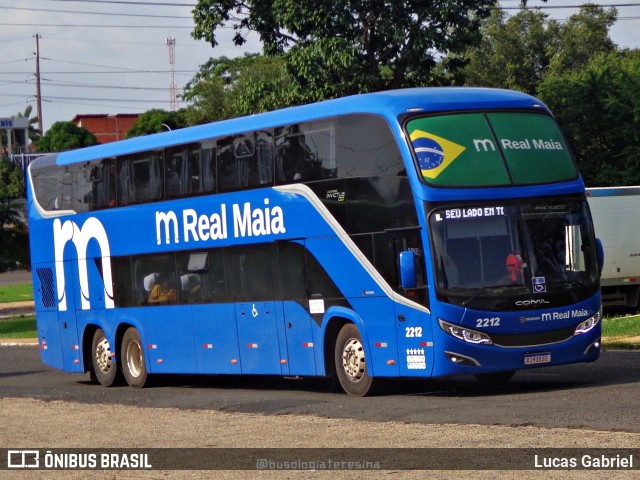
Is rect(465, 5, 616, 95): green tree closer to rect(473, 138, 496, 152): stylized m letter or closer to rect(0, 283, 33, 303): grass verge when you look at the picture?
rect(0, 283, 33, 303): grass verge

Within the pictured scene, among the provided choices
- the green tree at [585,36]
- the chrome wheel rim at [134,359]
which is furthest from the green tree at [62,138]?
the chrome wheel rim at [134,359]

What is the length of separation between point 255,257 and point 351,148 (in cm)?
277

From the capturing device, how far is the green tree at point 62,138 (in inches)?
3898

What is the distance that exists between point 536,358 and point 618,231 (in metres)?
16.7

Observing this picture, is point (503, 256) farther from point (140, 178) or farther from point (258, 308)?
point (140, 178)

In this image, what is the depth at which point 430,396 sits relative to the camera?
17.0m

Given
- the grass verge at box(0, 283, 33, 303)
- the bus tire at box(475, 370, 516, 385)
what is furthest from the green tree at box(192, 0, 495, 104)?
the grass verge at box(0, 283, 33, 303)

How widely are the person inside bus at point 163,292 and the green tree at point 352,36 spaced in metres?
13.5

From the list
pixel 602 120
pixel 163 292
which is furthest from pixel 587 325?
pixel 602 120

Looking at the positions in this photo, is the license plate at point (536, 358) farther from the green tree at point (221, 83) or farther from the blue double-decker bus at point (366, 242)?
the green tree at point (221, 83)

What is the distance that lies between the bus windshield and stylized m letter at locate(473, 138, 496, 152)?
0.75 m

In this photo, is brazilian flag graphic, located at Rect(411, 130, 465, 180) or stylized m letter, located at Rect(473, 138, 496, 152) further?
stylized m letter, located at Rect(473, 138, 496, 152)

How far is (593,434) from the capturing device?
1184 centimetres

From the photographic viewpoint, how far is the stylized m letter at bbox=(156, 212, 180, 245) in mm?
20766
